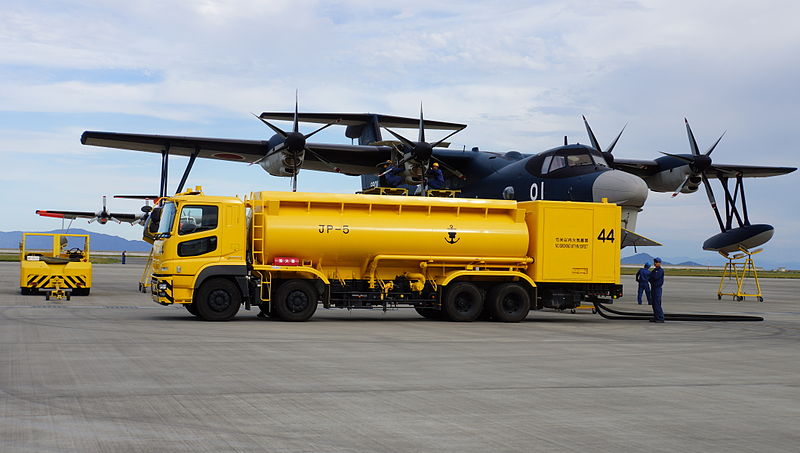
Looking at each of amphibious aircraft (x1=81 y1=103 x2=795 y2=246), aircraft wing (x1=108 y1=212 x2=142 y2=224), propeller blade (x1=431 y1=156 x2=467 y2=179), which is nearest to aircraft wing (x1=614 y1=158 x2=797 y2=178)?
amphibious aircraft (x1=81 y1=103 x2=795 y2=246)

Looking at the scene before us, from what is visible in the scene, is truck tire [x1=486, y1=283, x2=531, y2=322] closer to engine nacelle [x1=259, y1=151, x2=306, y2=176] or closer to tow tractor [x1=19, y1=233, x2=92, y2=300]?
engine nacelle [x1=259, y1=151, x2=306, y2=176]

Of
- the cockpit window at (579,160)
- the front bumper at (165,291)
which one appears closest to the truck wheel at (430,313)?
the front bumper at (165,291)

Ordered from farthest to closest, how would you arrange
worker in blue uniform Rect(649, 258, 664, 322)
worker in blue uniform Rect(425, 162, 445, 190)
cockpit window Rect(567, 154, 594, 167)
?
worker in blue uniform Rect(425, 162, 445, 190) < cockpit window Rect(567, 154, 594, 167) < worker in blue uniform Rect(649, 258, 664, 322)

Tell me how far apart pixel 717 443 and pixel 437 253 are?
1233cm

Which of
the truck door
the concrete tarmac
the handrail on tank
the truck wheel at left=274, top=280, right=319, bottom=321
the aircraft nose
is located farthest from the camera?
the aircraft nose

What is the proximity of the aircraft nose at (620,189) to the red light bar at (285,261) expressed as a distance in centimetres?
815

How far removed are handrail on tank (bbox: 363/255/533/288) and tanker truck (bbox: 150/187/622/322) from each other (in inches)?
1.0

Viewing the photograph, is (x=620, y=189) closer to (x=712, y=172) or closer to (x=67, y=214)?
(x=712, y=172)

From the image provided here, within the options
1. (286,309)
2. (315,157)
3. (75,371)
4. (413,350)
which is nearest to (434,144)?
(315,157)

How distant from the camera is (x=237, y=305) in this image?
56.9 ft

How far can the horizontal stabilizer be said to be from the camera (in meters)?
21.5

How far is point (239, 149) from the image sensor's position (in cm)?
2889

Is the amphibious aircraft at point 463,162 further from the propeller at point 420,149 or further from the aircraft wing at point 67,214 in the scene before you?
the aircraft wing at point 67,214

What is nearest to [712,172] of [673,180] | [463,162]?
[673,180]
